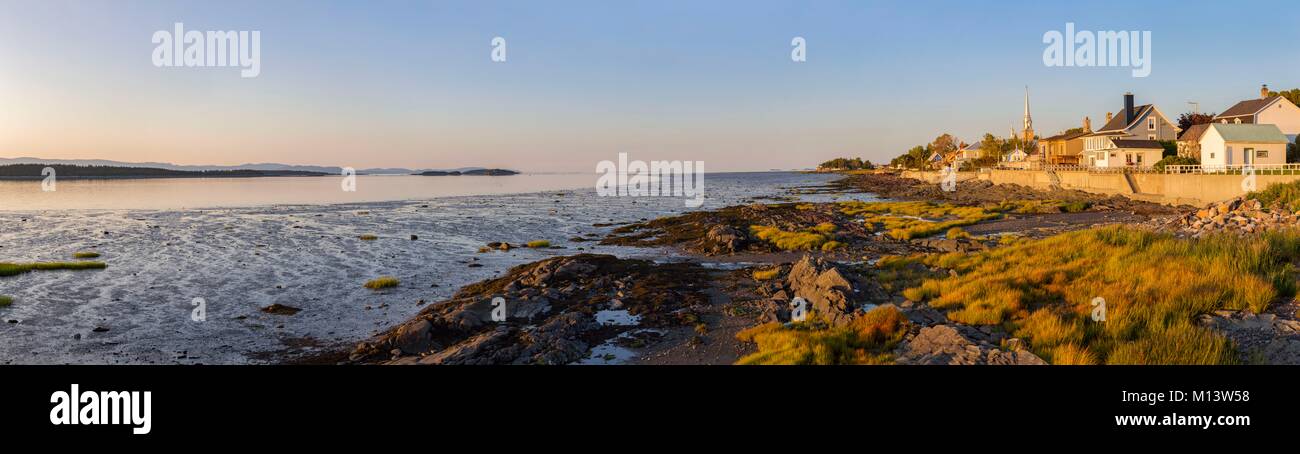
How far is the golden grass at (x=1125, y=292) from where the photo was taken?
Result: 11.4 metres

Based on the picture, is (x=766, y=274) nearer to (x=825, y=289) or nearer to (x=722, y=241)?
(x=825, y=289)

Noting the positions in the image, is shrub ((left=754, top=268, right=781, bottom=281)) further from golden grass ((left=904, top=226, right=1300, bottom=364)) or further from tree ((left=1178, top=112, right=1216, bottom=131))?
tree ((left=1178, top=112, right=1216, bottom=131))

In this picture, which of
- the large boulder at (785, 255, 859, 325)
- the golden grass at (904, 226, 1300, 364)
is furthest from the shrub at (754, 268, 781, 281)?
the golden grass at (904, 226, 1300, 364)

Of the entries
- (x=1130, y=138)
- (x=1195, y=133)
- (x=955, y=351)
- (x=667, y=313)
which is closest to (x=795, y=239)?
(x=667, y=313)

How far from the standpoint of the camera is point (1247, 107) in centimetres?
7912

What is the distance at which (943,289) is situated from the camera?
19219mm

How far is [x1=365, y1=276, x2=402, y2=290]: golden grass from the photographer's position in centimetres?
2628

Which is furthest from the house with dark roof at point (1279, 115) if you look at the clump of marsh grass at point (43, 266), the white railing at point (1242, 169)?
the clump of marsh grass at point (43, 266)

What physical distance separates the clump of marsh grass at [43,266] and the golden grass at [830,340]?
33378mm
